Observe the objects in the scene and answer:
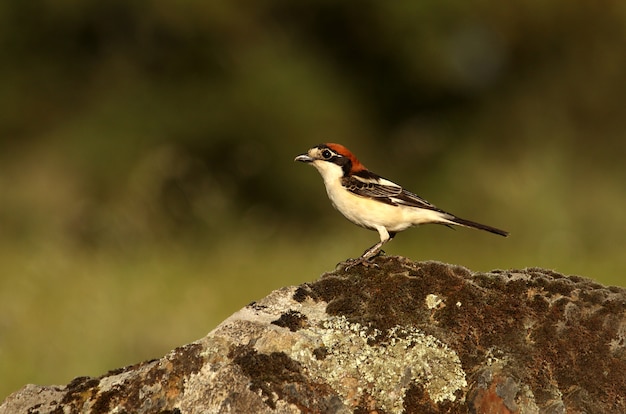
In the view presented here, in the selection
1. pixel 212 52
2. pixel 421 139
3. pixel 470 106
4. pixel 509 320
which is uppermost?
pixel 212 52

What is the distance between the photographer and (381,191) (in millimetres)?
6941

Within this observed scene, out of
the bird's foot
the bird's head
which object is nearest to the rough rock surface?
the bird's foot

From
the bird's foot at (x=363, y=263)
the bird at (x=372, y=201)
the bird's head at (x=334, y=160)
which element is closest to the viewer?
the bird's foot at (x=363, y=263)

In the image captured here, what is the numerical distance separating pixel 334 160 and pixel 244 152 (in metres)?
6.00

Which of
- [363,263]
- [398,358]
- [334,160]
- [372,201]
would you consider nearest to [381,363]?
[398,358]

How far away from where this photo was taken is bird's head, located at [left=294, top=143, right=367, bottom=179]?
7.08 meters

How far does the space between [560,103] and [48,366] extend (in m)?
13.9

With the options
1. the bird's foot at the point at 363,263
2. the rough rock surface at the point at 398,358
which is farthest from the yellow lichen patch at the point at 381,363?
the bird's foot at the point at 363,263

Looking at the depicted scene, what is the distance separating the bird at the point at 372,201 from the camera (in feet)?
22.4

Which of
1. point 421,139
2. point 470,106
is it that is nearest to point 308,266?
point 421,139

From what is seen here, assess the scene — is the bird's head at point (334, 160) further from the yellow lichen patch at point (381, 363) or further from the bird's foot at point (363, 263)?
the yellow lichen patch at point (381, 363)

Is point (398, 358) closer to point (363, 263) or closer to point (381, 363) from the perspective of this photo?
point (381, 363)

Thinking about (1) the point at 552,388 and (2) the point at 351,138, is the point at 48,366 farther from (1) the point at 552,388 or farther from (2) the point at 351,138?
(2) the point at 351,138

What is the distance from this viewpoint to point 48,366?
8961 millimetres
